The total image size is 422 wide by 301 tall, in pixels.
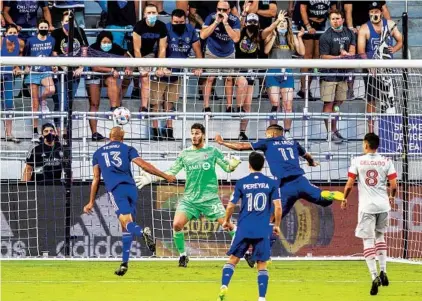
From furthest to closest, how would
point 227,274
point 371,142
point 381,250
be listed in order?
point 381,250 < point 371,142 < point 227,274

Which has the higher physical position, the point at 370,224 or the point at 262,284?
the point at 370,224

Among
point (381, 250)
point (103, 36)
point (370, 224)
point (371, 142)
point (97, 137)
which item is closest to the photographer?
point (371, 142)

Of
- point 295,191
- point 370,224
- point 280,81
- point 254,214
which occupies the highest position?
point 280,81

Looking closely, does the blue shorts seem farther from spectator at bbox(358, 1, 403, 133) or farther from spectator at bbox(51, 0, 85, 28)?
spectator at bbox(51, 0, 85, 28)

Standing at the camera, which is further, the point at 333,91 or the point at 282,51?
the point at 282,51

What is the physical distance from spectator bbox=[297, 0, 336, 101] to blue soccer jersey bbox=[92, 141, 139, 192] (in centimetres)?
698

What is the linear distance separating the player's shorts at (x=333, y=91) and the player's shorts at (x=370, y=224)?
594cm

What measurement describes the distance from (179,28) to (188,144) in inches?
85.4

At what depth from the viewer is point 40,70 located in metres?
21.7

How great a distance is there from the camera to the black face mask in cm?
2223

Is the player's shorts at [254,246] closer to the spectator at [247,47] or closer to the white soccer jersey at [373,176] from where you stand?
the white soccer jersey at [373,176]

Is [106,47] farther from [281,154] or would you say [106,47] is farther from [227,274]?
[227,274]

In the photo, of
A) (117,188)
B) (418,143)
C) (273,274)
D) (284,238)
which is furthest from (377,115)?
(117,188)

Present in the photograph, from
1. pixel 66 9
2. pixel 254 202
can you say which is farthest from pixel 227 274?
pixel 66 9
